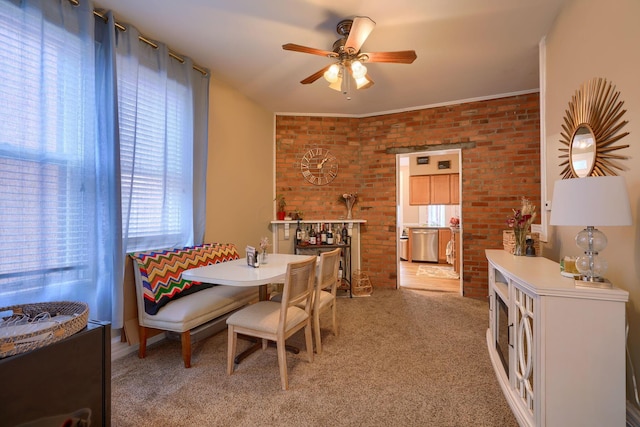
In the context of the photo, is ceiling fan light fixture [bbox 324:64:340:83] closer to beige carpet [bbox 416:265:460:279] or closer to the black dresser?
the black dresser

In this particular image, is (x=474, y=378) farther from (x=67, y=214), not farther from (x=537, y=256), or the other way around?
(x=67, y=214)

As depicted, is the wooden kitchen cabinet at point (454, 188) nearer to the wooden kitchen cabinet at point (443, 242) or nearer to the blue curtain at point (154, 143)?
the wooden kitchen cabinet at point (443, 242)

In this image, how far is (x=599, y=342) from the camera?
1266 millimetres

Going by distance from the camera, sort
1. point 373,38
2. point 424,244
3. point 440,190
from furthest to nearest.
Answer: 1. point 424,244
2. point 440,190
3. point 373,38

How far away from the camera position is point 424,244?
21.7 ft

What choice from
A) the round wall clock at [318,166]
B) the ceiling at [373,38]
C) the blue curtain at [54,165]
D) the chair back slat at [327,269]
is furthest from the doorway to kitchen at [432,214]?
the blue curtain at [54,165]

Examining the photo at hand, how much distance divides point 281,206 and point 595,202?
361 centimetres

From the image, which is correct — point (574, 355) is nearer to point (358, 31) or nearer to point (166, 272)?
point (358, 31)

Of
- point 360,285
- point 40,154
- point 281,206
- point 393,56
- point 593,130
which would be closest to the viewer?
point 593,130

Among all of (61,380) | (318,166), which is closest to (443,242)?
(318,166)

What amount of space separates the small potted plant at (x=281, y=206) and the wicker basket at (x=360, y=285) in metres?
1.38

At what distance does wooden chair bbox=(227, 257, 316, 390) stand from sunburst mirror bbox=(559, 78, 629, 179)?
1801 millimetres

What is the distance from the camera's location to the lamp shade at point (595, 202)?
47.8 inches

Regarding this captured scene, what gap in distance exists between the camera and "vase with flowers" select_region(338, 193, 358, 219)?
4387 millimetres
